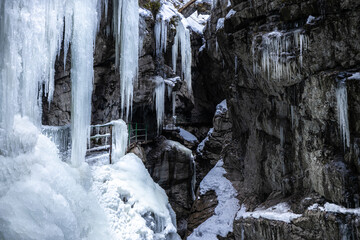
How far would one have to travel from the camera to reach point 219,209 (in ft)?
48.6

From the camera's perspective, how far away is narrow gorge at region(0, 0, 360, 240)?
4.95m

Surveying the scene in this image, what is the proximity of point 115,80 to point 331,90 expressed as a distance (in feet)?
32.1

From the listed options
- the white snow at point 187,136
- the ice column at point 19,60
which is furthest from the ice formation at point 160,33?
the ice column at point 19,60

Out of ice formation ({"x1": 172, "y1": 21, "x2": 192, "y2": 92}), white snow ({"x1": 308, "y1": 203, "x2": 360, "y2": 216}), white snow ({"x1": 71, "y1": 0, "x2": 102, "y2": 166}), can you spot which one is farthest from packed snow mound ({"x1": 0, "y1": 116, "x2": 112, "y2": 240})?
ice formation ({"x1": 172, "y1": 21, "x2": 192, "y2": 92})

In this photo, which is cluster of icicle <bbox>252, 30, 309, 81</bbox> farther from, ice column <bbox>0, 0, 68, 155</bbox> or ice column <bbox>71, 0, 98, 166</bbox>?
ice column <bbox>0, 0, 68, 155</bbox>

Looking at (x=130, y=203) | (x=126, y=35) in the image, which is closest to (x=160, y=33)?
(x=126, y=35)

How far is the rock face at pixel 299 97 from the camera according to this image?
869 centimetres

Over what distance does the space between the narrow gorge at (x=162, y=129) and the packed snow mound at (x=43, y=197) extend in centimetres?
2

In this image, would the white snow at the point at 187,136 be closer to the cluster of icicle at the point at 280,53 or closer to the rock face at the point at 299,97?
the rock face at the point at 299,97

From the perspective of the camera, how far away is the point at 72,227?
4.79 m

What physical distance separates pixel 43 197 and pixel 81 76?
12.0ft

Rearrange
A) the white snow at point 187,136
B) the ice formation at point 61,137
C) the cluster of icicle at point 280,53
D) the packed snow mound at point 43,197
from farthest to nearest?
1. the white snow at point 187,136
2. the cluster of icicle at point 280,53
3. the ice formation at point 61,137
4. the packed snow mound at point 43,197

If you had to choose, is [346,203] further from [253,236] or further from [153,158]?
[153,158]

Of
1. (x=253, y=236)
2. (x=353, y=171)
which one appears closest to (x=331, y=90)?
(x=353, y=171)
